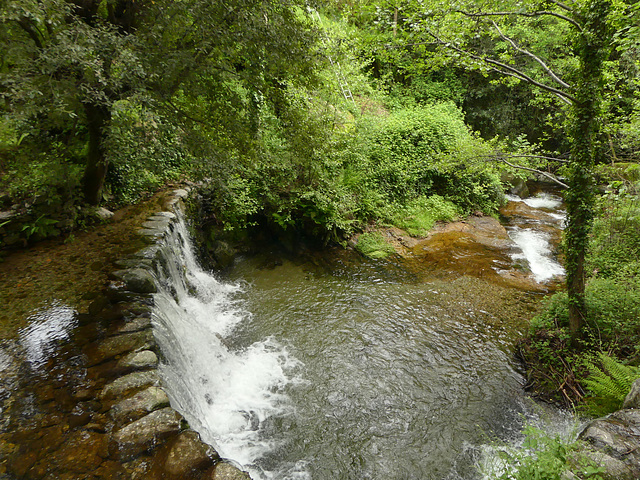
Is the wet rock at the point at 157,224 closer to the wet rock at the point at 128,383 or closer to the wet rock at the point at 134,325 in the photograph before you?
the wet rock at the point at 134,325

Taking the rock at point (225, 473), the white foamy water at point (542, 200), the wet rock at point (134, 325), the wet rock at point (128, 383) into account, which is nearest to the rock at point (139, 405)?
the wet rock at point (128, 383)

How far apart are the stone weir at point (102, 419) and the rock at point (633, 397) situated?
14.2ft

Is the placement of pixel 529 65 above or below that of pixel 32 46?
above

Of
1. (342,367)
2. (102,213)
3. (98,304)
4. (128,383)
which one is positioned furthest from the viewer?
(102,213)

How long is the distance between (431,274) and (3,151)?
9531 mm

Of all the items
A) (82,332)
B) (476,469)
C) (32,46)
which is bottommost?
(476,469)

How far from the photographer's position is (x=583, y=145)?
463 centimetres

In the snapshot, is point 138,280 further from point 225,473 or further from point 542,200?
point 542,200

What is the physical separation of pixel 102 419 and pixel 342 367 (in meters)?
3.54

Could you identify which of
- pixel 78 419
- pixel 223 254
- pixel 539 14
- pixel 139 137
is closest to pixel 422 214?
pixel 539 14

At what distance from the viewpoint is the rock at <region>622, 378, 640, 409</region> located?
3.59 m

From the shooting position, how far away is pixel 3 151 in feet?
19.0

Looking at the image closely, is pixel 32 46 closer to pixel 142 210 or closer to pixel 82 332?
pixel 82 332

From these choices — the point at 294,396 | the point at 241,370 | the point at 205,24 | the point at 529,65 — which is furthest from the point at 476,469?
the point at 529,65
